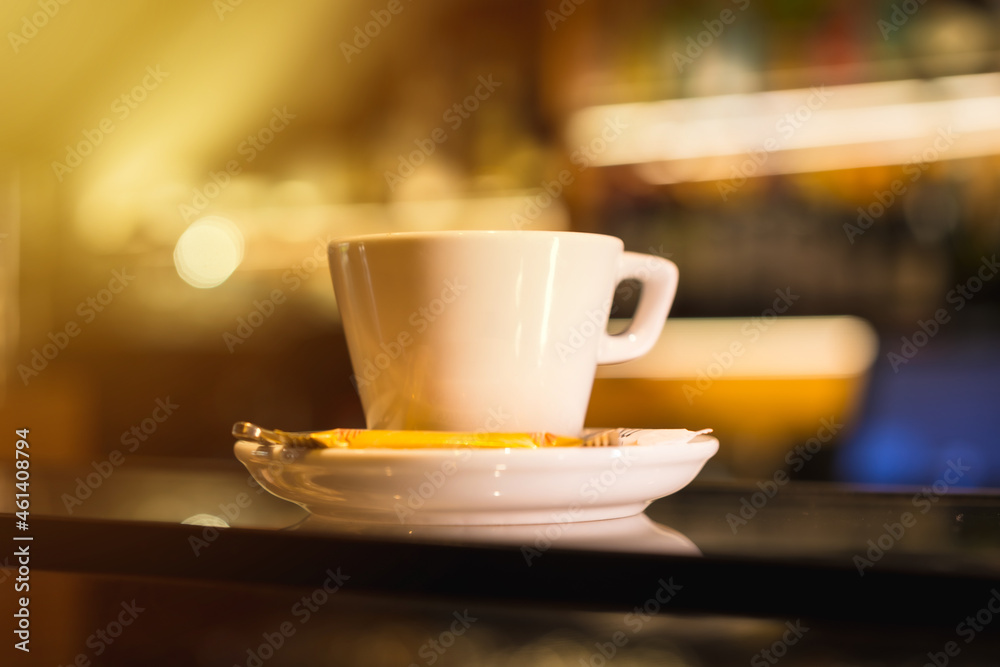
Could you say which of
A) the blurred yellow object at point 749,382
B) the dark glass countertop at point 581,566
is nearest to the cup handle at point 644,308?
the dark glass countertop at point 581,566

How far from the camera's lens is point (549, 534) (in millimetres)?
328

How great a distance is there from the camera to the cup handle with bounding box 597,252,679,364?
564 millimetres

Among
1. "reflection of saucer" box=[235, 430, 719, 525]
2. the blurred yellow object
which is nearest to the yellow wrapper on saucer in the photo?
"reflection of saucer" box=[235, 430, 719, 525]

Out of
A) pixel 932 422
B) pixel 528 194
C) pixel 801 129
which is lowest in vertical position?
pixel 932 422

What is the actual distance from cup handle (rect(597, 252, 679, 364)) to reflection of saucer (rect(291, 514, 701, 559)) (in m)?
0.20

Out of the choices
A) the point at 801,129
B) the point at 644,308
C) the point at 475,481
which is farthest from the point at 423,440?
the point at 801,129

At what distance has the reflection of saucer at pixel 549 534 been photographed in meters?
0.29

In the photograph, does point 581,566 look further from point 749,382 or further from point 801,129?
point 801,129

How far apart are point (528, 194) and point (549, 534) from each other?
1.76m

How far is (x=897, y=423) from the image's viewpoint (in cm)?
172

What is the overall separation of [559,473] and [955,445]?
5.17ft

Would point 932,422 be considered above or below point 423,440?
below

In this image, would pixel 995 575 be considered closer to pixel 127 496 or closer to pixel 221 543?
pixel 221 543

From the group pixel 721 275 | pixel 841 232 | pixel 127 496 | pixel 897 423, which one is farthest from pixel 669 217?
pixel 127 496
